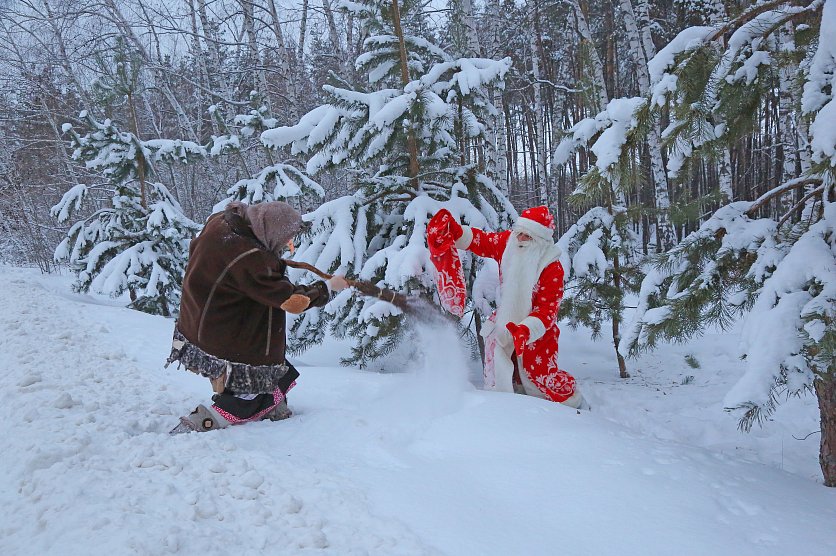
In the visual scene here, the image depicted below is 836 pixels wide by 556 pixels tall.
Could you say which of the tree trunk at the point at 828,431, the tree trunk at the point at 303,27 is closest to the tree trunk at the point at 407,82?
the tree trunk at the point at 828,431

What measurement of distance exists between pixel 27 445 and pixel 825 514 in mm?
3746

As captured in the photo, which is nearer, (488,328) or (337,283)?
(337,283)

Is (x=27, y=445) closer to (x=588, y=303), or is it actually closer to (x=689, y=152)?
(x=689, y=152)

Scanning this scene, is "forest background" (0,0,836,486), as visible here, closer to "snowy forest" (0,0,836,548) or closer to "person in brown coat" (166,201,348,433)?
"snowy forest" (0,0,836,548)

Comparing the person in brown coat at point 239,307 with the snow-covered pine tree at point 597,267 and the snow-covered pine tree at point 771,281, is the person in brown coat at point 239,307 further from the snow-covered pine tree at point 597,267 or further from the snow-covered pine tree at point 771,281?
the snow-covered pine tree at point 597,267

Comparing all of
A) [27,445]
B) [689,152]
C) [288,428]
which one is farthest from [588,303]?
[27,445]

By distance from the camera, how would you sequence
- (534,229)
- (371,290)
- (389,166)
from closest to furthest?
(371,290) < (534,229) < (389,166)

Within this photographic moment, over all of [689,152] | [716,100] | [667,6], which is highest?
[667,6]

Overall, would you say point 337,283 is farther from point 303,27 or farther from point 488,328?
point 303,27

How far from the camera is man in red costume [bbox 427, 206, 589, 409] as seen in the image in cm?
403

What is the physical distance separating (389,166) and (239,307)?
291cm

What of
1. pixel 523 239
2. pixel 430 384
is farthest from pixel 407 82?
pixel 430 384

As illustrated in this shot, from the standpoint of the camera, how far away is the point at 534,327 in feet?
12.6

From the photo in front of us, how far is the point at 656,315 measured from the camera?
2803mm
